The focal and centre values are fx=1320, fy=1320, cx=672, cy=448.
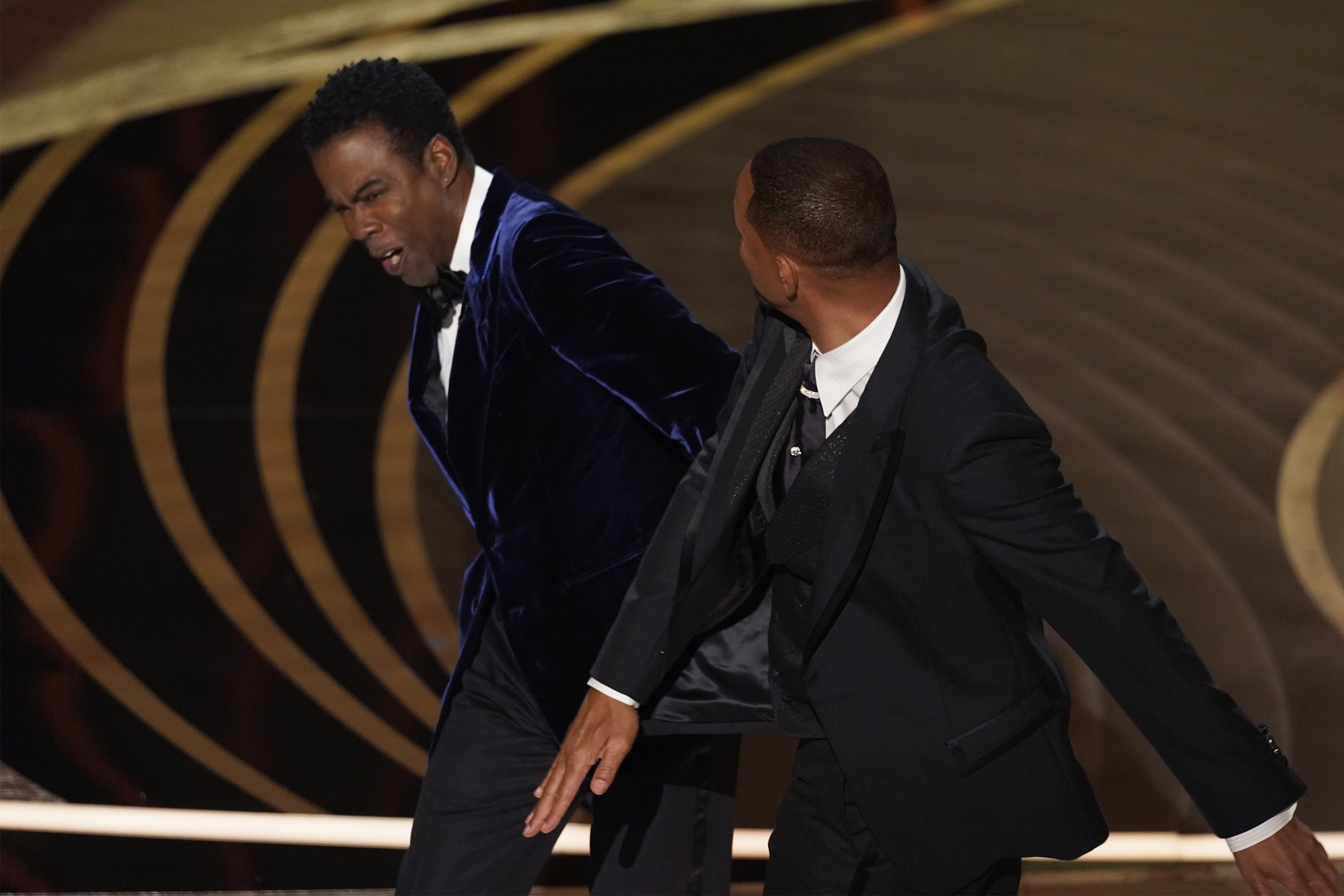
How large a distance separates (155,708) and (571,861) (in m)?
1.08

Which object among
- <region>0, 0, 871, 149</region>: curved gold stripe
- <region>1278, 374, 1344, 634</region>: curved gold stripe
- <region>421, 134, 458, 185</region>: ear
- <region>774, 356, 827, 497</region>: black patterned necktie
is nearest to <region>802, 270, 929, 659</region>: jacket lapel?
<region>774, 356, 827, 497</region>: black patterned necktie

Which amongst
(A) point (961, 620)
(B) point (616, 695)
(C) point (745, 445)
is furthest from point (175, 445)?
(A) point (961, 620)

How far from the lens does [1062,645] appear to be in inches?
120

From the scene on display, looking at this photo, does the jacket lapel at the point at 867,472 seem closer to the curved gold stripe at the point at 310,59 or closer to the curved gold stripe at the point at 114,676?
the curved gold stripe at the point at 114,676

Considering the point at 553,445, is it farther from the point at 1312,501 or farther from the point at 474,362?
the point at 1312,501

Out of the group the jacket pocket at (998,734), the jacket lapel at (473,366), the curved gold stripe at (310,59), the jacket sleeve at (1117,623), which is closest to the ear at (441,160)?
the jacket lapel at (473,366)

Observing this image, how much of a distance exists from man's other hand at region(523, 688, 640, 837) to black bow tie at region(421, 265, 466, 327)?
63cm

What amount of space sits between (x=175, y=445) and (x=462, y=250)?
188cm

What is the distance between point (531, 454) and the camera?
189 cm

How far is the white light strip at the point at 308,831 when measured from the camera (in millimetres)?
2859

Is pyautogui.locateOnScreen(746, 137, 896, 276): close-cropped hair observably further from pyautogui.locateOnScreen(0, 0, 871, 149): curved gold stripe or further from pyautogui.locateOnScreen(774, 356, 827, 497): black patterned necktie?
pyautogui.locateOnScreen(0, 0, 871, 149): curved gold stripe

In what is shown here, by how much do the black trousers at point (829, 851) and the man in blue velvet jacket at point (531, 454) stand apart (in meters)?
0.32

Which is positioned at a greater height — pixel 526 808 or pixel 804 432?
pixel 804 432

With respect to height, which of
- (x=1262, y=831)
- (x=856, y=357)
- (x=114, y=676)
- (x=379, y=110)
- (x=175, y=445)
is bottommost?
(x=114, y=676)
